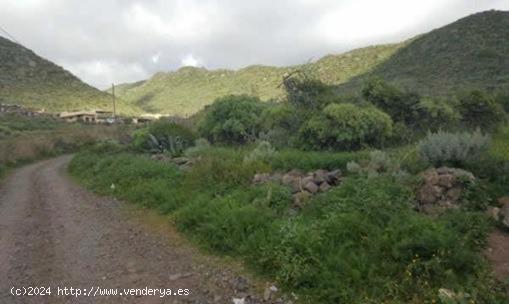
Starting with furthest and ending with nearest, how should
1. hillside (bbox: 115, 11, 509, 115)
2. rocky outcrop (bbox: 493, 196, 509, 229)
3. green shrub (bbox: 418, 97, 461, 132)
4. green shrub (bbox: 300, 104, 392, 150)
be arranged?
1. hillside (bbox: 115, 11, 509, 115)
2. green shrub (bbox: 418, 97, 461, 132)
3. green shrub (bbox: 300, 104, 392, 150)
4. rocky outcrop (bbox: 493, 196, 509, 229)

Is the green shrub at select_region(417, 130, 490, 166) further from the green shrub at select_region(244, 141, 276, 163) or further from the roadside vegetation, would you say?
the green shrub at select_region(244, 141, 276, 163)

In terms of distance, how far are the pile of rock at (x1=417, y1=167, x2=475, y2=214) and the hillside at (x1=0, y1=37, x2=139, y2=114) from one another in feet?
177

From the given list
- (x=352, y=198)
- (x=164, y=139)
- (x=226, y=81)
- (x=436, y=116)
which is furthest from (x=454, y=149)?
(x=226, y=81)

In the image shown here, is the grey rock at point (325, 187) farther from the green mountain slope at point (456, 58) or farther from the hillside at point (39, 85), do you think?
the hillside at point (39, 85)

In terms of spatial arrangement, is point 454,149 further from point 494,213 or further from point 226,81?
point 226,81

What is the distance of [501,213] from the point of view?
6199 millimetres

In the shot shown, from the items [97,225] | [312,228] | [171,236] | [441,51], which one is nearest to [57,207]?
[97,225]

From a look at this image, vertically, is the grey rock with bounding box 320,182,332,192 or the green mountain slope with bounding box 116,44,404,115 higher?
the green mountain slope with bounding box 116,44,404,115

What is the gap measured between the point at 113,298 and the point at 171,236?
7.73 feet

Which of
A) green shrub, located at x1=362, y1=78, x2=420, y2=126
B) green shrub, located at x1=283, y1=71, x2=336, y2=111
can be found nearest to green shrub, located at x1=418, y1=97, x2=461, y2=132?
green shrub, located at x1=362, y1=78, x2=420, y2=126

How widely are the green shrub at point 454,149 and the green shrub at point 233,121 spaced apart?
298 inches

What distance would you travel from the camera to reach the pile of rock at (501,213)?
6.04 metres

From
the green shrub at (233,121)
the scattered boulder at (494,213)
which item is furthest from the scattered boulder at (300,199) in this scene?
the green shrub at (233,121)

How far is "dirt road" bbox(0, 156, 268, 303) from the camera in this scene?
18.8 ft
